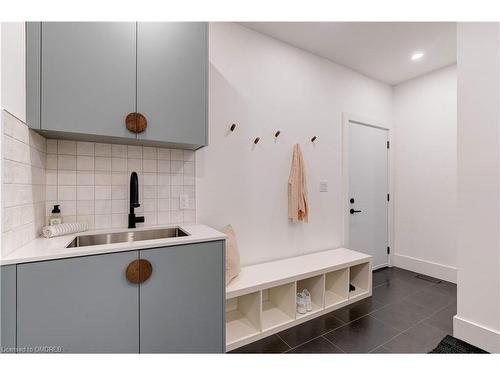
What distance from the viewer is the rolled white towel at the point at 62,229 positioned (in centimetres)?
122

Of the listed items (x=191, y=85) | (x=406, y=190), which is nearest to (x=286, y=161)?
(x=191, y=85)

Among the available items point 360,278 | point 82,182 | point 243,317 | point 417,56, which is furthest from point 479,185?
point 82,182

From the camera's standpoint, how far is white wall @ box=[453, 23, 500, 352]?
1512 millimetres

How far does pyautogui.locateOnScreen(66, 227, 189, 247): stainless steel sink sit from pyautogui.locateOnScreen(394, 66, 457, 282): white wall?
3087mm

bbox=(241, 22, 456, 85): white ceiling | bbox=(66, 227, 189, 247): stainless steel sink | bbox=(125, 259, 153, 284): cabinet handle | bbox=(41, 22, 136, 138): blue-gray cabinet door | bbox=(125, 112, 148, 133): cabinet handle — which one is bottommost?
bbox=(125, 259, 153, 284): cabinet handle

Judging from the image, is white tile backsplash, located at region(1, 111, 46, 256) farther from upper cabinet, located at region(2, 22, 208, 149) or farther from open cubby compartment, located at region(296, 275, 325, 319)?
open cubby compartment, located at region(296, 275, 325, 319)

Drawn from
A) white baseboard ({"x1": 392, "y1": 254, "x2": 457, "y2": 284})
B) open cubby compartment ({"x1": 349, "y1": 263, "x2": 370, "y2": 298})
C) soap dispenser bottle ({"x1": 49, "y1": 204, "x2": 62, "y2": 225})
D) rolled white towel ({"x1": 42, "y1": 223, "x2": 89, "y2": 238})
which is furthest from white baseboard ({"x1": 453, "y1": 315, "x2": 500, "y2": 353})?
soap dispenser bottle ({"x1": 49, "y1": 204, "x2": 62, "y2": 225})

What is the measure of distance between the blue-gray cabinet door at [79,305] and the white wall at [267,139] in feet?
2.69

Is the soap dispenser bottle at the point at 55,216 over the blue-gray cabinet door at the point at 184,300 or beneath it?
over

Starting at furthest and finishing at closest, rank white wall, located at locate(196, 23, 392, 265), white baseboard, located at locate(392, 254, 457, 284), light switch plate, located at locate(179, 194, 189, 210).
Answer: white baseboard, located at locate(392, 254, 457, 284) → white wall, located at locate(196, 23, 392, 265) → light switch plate, located at locate(179, 194, 189, 210)

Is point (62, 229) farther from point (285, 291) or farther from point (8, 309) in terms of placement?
point (285, 291)

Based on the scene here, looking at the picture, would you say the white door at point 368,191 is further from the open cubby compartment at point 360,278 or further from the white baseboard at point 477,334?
the white baseboard at point 477,334

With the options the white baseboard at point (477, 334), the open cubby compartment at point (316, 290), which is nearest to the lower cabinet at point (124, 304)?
the open cubby compartment at point (316, 290)
